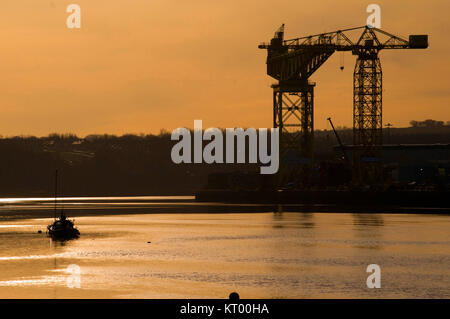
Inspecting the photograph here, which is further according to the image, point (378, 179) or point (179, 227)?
point (378, 179)

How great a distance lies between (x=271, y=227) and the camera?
112 m

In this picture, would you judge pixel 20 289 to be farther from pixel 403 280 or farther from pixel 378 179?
pixel 378 179

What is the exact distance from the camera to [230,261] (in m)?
68.5

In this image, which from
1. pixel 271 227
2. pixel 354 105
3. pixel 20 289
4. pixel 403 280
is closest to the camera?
pixel 20 289

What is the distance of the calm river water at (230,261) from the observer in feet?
168

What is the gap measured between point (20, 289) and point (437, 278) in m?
27.9

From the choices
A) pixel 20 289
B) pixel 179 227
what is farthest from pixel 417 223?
pixel 20 289

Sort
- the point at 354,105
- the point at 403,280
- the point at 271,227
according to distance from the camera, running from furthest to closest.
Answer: the point at 354,105 < the point at 271,227 < the point at 403,280
